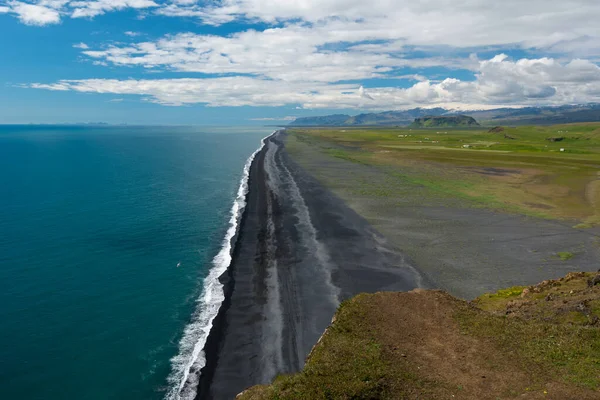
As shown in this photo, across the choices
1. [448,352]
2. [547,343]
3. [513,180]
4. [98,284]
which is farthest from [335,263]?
[513,180]

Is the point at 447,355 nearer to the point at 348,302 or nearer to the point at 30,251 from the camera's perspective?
the point at 348,302

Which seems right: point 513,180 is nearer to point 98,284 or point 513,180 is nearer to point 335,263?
point 335,263

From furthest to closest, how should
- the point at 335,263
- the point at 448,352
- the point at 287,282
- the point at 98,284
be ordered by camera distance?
the point at 335,263 < the point at 287,282 < the point at 98,284 < the point at 448,352

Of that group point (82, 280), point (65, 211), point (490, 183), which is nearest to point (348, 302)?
point (82, 280)

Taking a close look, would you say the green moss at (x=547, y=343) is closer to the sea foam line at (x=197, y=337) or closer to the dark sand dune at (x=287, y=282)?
the dark sand dune at (x=287, y=282)

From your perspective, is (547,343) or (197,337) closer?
(547,343)

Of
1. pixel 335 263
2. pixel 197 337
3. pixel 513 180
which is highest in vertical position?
pixel 513 180
